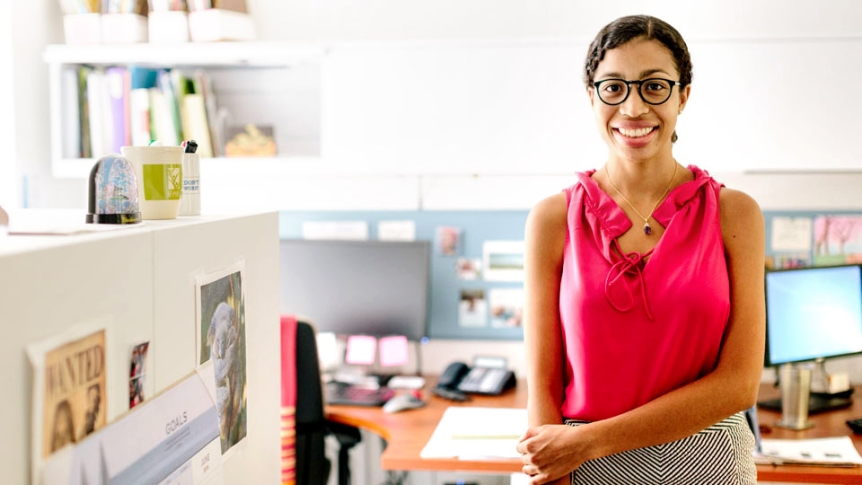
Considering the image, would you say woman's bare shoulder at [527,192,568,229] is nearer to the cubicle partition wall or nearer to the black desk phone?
the cubicle partition wall

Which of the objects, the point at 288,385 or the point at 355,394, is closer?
the point at 288,385

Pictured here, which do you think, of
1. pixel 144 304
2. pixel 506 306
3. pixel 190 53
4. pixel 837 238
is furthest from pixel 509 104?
pixel 144 304

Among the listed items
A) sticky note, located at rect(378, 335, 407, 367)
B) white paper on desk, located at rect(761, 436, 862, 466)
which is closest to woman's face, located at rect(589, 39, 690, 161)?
white paper on desk, located at rect(761, 436, 862, 466)

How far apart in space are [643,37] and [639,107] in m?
0.13

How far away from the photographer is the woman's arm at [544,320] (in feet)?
5.11

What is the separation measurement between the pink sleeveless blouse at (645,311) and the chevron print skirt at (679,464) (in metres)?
0.09

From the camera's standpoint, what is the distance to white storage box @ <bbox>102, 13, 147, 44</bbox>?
273 cm

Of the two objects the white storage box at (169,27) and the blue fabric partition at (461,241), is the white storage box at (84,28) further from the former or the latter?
the blue fabric partition at (461,241)

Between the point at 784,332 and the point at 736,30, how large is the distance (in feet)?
3.22

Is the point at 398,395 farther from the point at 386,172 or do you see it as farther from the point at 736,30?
the point at 736,30

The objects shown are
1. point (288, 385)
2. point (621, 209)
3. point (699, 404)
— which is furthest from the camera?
point (288, 385)

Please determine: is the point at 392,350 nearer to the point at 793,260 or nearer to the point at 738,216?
the point at 793,260

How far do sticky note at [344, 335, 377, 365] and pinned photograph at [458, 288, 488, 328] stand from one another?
327 mm

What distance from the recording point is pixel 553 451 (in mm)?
1482
